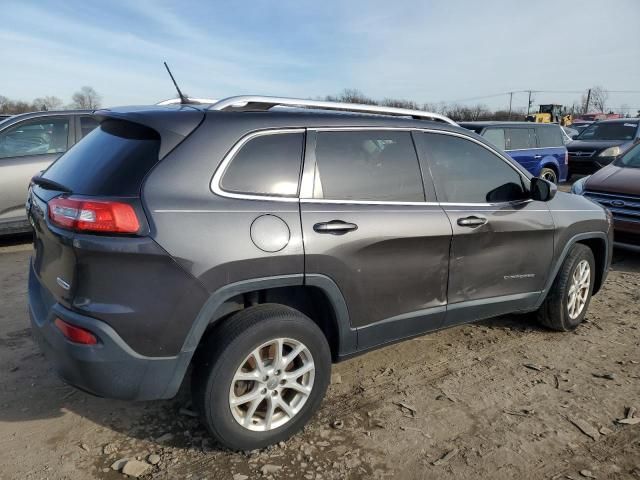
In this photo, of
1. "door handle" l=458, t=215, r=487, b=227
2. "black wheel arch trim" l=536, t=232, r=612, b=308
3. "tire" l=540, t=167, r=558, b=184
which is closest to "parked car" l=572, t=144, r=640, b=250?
"black wheel arch trim" l=536, t=232, r=612, b=308

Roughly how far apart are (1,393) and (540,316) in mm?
4004

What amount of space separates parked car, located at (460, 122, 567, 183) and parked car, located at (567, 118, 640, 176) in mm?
1436

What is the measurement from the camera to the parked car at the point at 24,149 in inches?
251

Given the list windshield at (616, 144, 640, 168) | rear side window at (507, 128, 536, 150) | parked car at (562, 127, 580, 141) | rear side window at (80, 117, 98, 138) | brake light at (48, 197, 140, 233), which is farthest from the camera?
parked car at (562, 127, 580, 141)

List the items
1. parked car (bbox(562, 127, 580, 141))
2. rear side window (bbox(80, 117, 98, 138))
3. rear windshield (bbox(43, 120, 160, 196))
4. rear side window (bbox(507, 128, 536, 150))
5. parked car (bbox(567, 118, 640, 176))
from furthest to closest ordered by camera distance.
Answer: parked car (bbox(562, 127, 580, 141)) → parked car (bbox(567, 118, 640, 176)) → rear side window (bbox(507, 128, 536, 150)) → rear side window (bbox(80, 117, 98, 138)) → rear windshield (bbox(43, 120, 160, 196))

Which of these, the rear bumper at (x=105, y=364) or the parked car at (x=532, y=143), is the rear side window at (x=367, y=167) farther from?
the parked car at (x=532, y=143)

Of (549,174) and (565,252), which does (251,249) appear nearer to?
(565,252)

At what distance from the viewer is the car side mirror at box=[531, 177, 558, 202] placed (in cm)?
369

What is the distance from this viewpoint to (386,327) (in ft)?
9.98

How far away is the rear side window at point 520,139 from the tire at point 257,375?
9.46m

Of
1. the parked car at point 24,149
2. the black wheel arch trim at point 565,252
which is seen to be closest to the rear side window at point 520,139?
the black wheel arch trim at point 565,252

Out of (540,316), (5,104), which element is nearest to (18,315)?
(540,316)

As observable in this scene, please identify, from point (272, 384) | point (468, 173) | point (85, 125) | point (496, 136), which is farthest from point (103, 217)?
point (496, 136)

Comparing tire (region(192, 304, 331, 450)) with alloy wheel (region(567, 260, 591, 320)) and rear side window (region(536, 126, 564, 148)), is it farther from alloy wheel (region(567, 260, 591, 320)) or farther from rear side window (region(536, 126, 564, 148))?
rear side window (region(536, 126, 564, 148))
